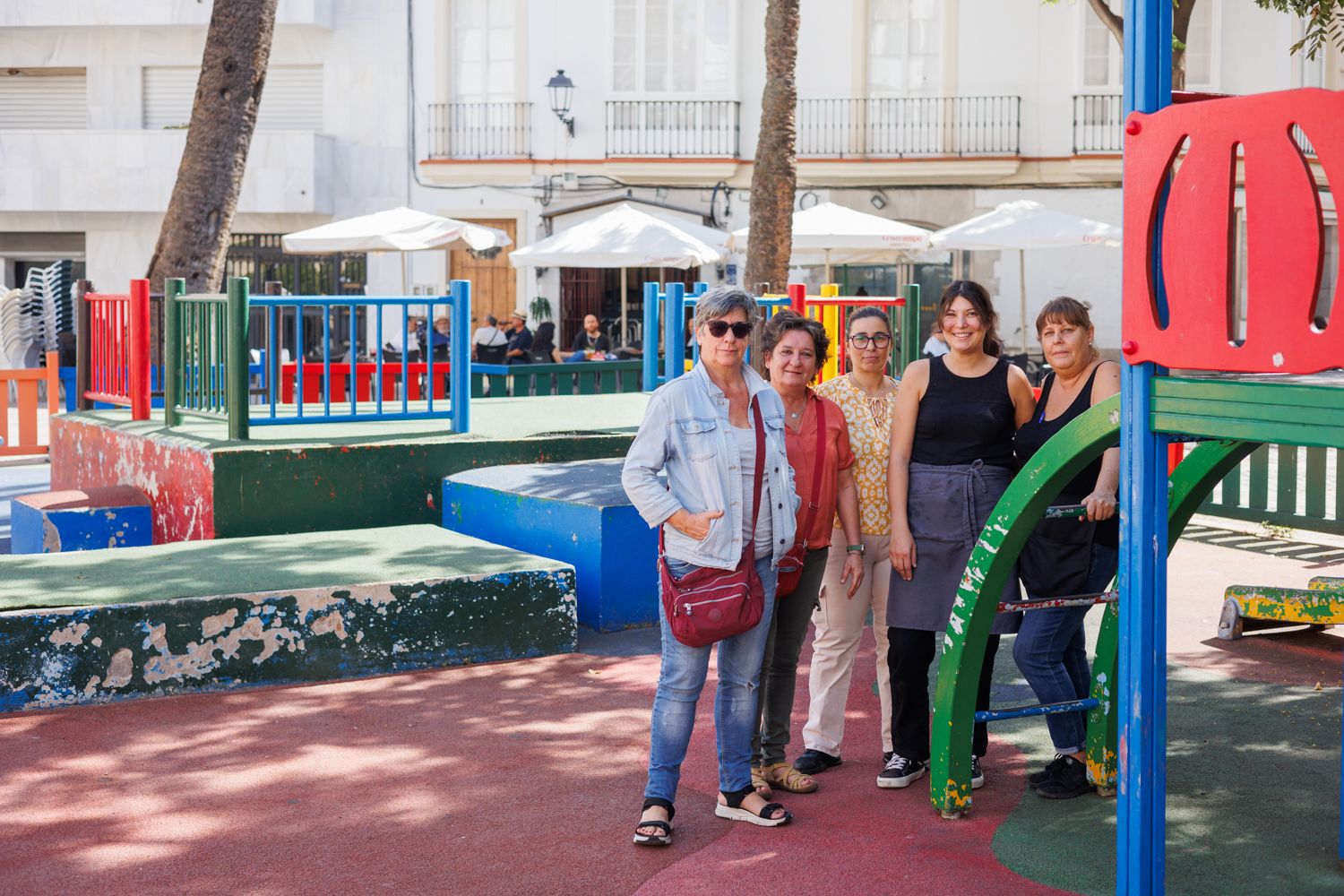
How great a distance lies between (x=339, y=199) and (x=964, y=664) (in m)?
24.3

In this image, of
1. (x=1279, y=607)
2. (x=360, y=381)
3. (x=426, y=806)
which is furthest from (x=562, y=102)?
(x=426, y=806)

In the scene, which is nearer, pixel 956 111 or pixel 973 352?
pixel 973 352

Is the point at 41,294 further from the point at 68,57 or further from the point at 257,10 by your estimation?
the point at 257,10

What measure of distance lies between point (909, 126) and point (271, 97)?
1148 centimetres

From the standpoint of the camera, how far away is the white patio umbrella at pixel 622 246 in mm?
18234

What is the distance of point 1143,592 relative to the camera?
12.9 ft

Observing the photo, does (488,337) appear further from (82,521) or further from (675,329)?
(82,521)

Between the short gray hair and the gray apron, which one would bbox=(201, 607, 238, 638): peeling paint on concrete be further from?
the gray apron

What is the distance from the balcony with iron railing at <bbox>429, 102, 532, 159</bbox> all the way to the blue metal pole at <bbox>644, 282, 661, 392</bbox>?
14.5 metres

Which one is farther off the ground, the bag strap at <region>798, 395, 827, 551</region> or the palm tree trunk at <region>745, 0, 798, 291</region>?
the palm tree trunk at <region>745, 0, 798, 291</region>

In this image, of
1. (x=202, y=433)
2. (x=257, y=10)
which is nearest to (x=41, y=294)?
(x=257, y=10)

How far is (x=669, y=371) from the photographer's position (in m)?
9.83

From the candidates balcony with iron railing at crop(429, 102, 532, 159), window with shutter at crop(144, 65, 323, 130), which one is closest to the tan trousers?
balcony with iron railing at crop(429, 102, 532, 159)

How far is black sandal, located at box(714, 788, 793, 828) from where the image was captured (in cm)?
484
